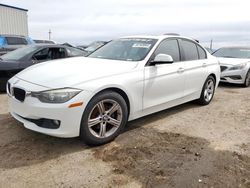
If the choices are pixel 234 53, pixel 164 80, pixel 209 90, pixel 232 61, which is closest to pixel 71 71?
pixel 164 80

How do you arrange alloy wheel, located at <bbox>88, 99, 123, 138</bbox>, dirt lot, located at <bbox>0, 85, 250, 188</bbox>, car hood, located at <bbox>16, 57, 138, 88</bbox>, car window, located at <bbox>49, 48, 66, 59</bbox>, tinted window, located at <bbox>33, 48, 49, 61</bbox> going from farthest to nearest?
car window, located at <bbox>49, 48, 66, 59</bbox>
tinted window, located at <bbox>33, 48, 49, 61</bbox>
alloy wheel, located at <bbox>88, 99, 123, 138</bbox>
car hood, located at <bbox>16, 57, 138, 88</bbox>
dirt lot, located at <bbox>0, 85, 250, 188</bbox>

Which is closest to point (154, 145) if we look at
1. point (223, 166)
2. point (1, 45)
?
point (223, 166)

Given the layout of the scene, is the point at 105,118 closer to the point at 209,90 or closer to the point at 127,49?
the point at 127,49

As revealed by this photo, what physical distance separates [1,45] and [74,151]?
10.4m

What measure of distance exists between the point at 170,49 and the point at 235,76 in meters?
4.72

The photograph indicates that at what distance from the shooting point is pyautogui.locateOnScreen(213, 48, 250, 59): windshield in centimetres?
996

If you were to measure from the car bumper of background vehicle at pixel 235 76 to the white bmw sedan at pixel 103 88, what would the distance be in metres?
4.07

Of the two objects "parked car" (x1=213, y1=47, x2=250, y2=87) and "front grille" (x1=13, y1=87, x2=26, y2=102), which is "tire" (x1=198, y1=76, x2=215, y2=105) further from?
"front grille" (x1=13, y1=87, x2=26, y2=102)

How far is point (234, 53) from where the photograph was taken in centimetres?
1020

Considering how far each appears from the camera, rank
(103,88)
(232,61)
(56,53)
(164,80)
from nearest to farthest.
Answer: (103,88)
(164,80)
(56,53)
(232,61)

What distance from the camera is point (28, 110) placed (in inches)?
141

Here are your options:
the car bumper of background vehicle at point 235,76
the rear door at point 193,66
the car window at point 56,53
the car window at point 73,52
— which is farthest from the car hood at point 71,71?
the car bumper of background vehicle at point 235,76

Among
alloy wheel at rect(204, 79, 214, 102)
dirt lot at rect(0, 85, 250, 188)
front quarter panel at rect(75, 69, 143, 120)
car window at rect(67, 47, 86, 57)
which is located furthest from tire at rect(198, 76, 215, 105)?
car window at rect(67, 47, 86, 57)

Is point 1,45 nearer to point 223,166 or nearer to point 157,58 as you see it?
point 157,58
